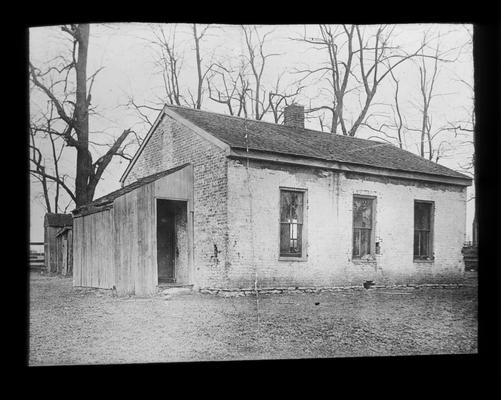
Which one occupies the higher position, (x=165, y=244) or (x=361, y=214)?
(x=361, y=214)

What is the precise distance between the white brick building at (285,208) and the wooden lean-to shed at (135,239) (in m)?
0.02

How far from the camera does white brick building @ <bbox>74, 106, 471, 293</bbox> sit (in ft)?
21.4

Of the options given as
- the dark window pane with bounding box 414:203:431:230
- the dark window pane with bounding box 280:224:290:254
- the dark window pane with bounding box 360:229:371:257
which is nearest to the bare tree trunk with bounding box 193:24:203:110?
the dark window pane with bounding box 280:224:290:254

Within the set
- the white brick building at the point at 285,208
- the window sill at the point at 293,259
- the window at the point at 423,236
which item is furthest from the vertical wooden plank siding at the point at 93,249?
the window at the point at 423,236

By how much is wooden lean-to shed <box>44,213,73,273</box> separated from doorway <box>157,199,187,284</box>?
1.06 meters

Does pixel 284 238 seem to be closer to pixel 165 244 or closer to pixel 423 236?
pixel 165 244

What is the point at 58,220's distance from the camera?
6.10 meters

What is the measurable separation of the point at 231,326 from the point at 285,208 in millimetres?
1660

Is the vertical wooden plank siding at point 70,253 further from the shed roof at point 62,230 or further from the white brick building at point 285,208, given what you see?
the white brick building at point 285,208

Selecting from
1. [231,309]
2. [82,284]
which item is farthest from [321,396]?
[82,284]

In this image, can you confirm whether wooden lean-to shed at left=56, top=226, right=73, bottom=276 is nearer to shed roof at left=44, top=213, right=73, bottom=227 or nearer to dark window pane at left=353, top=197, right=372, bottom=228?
shed roof at left=44, top=213, right=73, bottom=227

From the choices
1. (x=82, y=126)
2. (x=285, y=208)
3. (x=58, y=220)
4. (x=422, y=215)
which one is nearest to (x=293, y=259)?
(x=285, y=208)

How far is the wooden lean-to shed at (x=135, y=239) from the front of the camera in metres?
6.27

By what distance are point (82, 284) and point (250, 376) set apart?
2146mm
